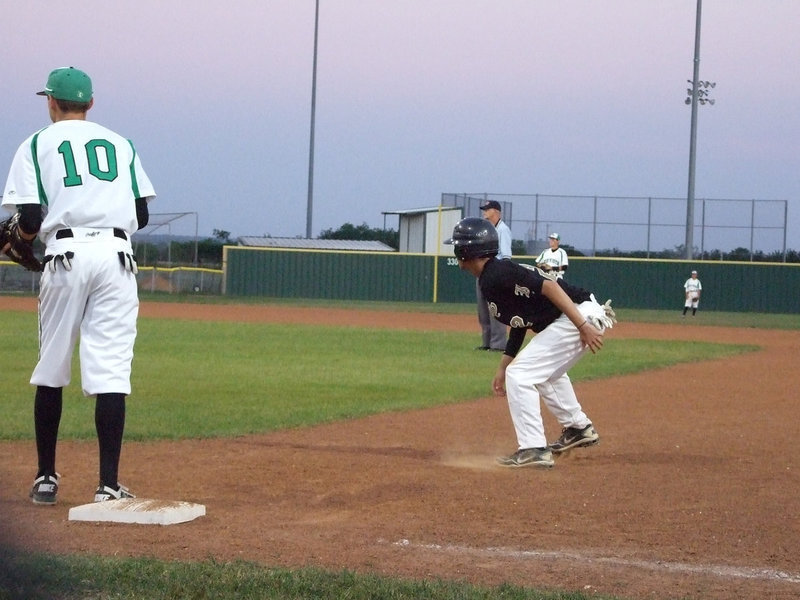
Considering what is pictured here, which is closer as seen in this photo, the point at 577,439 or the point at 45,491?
the point at 45,491

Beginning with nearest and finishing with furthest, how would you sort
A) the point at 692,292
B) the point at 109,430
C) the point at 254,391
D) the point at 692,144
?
the point at 109,430, the point at 254,391, the point at 692,292, the point at 692,144

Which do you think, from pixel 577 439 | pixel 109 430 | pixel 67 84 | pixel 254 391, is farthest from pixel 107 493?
pixel 254 391

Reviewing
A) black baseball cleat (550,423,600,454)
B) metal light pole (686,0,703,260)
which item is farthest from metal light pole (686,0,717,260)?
black baseball cleat (550,423,600,454)

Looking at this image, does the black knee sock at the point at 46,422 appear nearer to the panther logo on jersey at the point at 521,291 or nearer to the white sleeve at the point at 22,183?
the white sleeve at the point at 22,183

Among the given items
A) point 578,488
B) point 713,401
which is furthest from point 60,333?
point 713,401

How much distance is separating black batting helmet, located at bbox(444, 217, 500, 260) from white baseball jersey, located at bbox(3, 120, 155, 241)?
214 cm

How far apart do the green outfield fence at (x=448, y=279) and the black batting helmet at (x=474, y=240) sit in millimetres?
29713

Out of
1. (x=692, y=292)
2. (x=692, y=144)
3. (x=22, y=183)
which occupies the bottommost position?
(x=692, y=292)

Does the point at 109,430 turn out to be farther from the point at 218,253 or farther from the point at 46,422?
the point at 218,253

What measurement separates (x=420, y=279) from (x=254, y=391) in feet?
90.7

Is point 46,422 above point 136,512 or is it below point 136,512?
above

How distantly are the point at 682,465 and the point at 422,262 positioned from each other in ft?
102

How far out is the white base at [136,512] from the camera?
16.3 ft

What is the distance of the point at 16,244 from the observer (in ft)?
17.6
